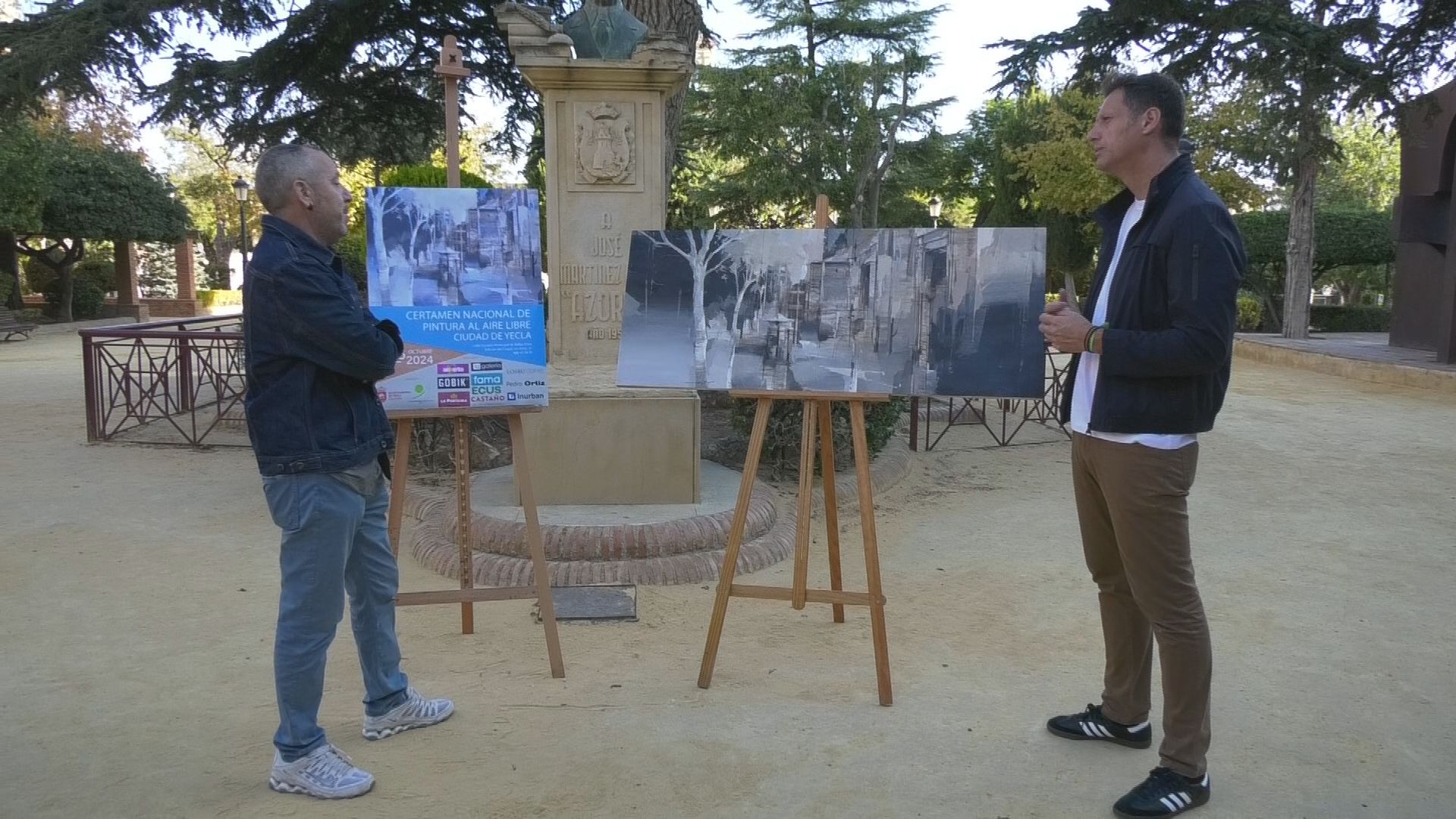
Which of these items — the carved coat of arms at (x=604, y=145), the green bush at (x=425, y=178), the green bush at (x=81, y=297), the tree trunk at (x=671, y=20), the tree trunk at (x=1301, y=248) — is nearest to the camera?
the carved coat of arms at (x=604, y=145)

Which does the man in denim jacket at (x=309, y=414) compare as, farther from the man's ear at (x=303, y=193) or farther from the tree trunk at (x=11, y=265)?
the tree trunk at (x=11, y=265)

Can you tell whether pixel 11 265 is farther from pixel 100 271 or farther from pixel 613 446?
pixel 613 446

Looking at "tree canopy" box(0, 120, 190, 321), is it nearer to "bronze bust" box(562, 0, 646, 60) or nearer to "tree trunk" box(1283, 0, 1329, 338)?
"bronze bust" box(562, 0, 646, 60)

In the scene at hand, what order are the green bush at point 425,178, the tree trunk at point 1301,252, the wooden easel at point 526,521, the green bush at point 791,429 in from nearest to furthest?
1. the wooden easel at point 526,521
2. the green bush at point 791,429
3. the green bush at point 425,178
4. the tree trunk at point 1301,252

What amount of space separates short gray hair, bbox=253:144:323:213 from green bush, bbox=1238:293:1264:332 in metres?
27.0

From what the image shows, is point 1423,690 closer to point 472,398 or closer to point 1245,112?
point 472,398

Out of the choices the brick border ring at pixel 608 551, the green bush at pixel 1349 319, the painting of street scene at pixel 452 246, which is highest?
the painting of street scene at pixel 452 246

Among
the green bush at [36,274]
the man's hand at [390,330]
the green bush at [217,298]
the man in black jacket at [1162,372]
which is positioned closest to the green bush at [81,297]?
the green bush at [36,274]

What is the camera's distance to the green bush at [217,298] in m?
34.9

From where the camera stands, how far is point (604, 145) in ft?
19.4

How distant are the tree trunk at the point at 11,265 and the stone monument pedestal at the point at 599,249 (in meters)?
26.4

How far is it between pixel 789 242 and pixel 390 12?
31.6 feet

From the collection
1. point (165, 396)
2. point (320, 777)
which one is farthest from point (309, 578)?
point (165, 396)

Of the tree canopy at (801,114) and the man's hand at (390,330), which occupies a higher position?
the tree canopy at (801,114)
